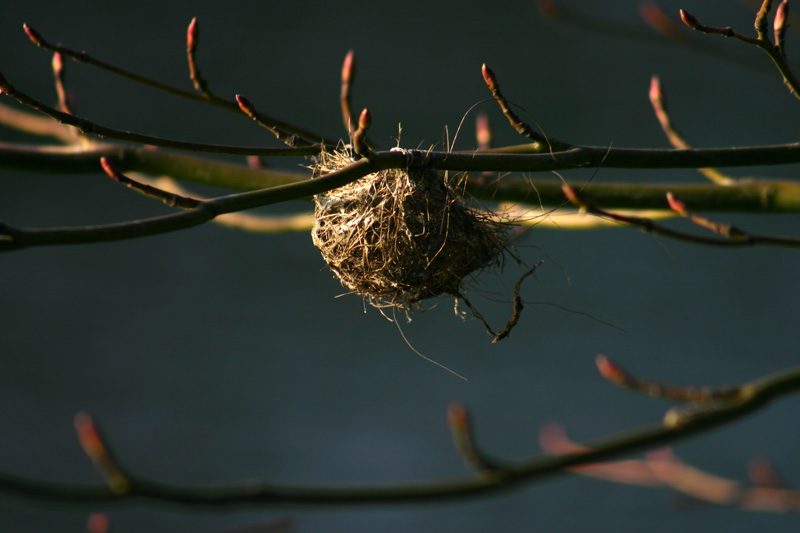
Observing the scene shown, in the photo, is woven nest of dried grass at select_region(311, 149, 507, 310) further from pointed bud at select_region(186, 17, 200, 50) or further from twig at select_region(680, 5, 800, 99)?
twig at select_region(680, 5, 800, 99)

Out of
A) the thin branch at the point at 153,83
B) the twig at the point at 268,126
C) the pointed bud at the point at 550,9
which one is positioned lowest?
the twig at the point at 268,126

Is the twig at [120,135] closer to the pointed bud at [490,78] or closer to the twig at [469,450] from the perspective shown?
the pointed bud at [490,78]

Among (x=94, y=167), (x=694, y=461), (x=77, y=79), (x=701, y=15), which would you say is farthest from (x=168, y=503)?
(x=701, y=15)

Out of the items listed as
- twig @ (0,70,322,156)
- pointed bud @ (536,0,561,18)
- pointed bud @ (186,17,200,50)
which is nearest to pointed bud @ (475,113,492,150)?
pointed bud @ (536,0,561,18)

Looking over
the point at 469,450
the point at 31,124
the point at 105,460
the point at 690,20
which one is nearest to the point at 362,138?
the point at 690,20

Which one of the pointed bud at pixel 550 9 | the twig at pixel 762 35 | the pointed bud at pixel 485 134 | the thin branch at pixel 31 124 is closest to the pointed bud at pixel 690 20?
the twig at pixel 762 35

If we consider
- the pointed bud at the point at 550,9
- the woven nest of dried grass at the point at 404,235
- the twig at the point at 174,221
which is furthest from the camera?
the pointed bud at the point at 550,9

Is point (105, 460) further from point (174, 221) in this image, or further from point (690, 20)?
point (690, 20)
